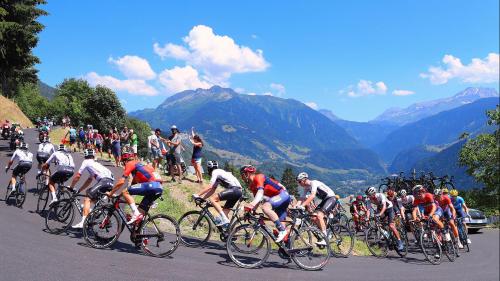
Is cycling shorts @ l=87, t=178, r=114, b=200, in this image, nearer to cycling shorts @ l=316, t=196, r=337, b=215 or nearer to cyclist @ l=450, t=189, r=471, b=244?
cycling shorts @ l=316, t=196, r=337, b=215

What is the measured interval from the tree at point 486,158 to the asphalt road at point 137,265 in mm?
27875

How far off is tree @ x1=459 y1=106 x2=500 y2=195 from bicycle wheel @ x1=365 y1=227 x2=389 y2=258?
28.8 meters

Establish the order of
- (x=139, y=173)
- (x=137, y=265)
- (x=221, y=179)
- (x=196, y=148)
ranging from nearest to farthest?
(x=137, y=265) → (x=139, y=173) → (x=221, y=179) → (x=196, y=148)

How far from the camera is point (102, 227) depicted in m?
9.32

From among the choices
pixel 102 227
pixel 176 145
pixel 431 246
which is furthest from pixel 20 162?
pixel 431 246

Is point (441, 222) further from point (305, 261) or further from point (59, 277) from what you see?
point (59, 277)

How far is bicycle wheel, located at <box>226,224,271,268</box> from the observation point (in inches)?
362

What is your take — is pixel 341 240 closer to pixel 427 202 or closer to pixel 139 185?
pixel 427 202

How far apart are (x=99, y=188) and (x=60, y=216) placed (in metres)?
1.46

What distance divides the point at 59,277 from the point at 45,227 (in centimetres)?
402

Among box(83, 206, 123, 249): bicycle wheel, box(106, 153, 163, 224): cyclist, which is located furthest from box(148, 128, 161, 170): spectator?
box(106, 153, 163, 224): cyclist

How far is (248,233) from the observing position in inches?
367

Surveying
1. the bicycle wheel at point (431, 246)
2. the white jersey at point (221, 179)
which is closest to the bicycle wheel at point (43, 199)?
the white jersey at point (221, 179)

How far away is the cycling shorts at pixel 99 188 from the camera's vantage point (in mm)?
9641
